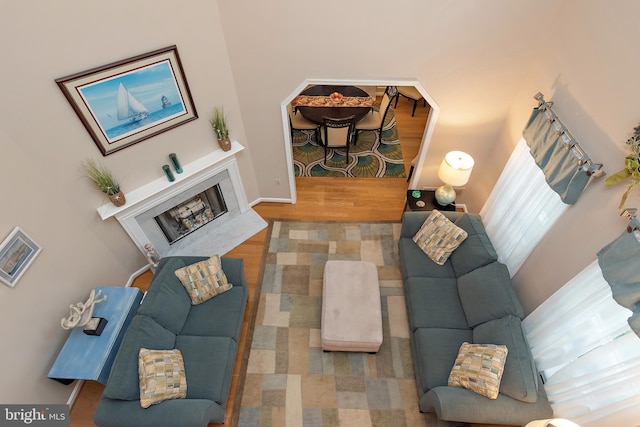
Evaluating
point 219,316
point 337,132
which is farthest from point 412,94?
point 219,316

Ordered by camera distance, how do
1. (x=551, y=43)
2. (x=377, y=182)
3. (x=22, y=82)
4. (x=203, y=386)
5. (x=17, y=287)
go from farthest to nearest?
(x=377, y=182)
(x=551, y=43)
(x=203, y=386)
(x=17, y=287)
(x=22, y=82)

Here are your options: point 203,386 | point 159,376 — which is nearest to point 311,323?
point 203,386

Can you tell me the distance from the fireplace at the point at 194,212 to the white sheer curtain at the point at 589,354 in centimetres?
384

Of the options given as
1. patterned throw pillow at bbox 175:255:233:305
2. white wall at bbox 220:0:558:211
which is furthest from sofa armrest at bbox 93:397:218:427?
white wall at bbox 220:0:558:211

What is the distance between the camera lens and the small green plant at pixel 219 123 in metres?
4.03

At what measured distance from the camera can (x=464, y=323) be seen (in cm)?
357

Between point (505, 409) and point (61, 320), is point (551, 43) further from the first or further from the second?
point (61, 320)

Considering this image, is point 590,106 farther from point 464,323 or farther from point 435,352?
point 435,352

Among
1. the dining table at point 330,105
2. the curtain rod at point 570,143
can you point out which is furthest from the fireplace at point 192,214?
the curtain rod at point 570,143

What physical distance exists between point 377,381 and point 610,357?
6.78 feet

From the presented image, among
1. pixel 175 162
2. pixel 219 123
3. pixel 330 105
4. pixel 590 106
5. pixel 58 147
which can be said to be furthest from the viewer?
pixel 330 105

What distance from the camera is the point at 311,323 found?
13.1 ft

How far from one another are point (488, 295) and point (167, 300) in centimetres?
340

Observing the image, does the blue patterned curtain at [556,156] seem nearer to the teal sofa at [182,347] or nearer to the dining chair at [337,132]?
the dining chair at [337,132]
